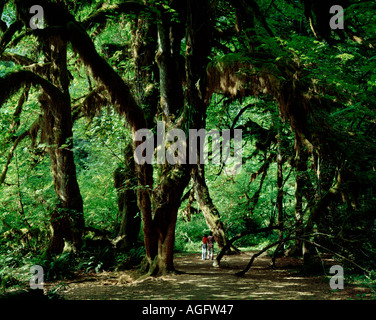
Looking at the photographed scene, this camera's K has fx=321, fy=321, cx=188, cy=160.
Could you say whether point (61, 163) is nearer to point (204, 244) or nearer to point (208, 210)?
point (208, 210)

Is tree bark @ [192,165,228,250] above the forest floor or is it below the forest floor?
above

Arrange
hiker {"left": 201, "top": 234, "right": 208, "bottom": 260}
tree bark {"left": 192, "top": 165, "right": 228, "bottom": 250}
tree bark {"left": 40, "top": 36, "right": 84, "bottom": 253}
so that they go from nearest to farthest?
1. tree bark {"left": 40, "top": 36, "right": 84, "bottom": 253}
2. tree bark {"left": 192, "top": 165, "right": 228, "bottom": 250}
3. hiker {"left": 201, "top": 234, "right": 208, "bottom": 260}

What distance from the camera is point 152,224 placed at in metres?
9.49

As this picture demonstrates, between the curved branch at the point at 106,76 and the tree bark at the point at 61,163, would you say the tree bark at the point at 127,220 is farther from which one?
the curved branch at the point at 106,76

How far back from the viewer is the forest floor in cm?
702

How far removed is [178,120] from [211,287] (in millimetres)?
4516

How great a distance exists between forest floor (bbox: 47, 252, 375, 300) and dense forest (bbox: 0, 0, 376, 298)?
63 centimetres

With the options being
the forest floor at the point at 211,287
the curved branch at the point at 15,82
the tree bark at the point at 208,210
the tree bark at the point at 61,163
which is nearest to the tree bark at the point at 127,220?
the tree bark at the point at 61,163

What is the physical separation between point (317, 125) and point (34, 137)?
10.4m

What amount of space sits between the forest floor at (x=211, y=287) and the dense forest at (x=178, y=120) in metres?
0.63

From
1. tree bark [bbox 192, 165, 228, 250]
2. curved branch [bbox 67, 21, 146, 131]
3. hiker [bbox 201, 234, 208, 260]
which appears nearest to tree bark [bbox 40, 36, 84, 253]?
curved branch [bbox 67, 21, 146, 131]

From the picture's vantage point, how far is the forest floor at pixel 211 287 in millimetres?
7020

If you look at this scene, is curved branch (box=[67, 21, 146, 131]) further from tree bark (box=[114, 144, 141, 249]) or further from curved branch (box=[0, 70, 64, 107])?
tree bark (box=[114, 144, 141, 249])

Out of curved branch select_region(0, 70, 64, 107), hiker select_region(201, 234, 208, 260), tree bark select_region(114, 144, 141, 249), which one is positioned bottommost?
hiker select_region(201, 234, 208, 260)
